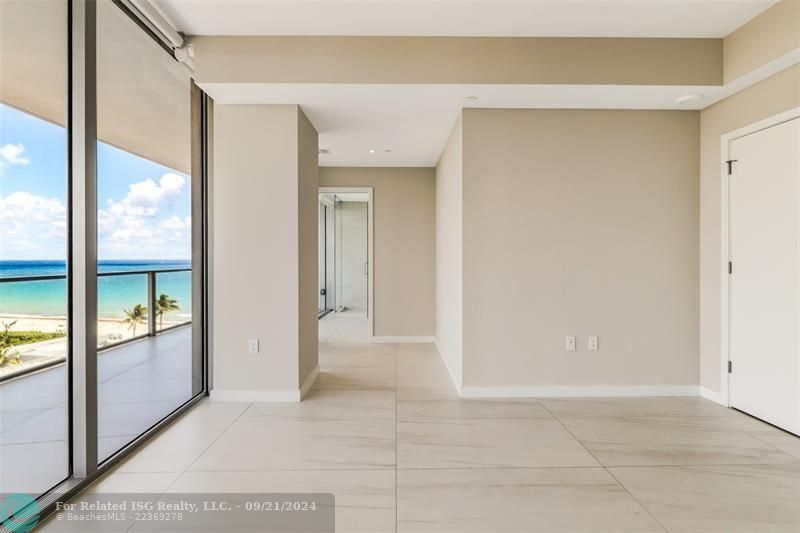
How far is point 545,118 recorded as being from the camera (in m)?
3.40

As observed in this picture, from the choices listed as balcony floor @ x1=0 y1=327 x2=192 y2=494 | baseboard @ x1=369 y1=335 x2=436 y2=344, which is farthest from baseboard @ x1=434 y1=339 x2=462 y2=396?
balcony floor @ x1=0 y1=327 x2=192 y2=494

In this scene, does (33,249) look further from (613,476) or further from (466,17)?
(613,476)

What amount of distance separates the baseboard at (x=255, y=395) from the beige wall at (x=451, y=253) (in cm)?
151

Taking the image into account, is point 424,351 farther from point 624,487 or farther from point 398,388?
point 624,487

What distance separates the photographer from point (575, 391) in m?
3.43

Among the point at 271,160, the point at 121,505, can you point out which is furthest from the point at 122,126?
the point at 121,505

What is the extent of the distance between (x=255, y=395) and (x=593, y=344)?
3.01 meters

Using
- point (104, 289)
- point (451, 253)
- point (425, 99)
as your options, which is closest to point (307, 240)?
point (451, 253)

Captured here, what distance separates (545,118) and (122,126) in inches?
170

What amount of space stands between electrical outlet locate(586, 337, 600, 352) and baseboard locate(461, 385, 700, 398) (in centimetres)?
33

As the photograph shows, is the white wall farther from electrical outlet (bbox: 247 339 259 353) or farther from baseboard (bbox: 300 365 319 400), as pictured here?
electrical outlet (bbox: 247 339 259 353)

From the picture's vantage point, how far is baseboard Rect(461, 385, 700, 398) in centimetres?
339

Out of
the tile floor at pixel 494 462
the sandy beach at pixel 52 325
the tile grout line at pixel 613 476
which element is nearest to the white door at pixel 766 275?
the tile floor at pixel 494 462

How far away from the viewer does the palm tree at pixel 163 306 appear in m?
6.07
